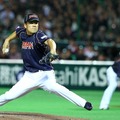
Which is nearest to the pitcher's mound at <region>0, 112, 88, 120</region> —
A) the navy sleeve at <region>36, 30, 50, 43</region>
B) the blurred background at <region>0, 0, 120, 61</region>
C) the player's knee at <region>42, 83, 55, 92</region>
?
the player's knee at <region>42, 83, 55, 92</region>

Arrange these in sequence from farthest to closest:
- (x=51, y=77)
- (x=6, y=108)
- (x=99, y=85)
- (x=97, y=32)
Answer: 1. (x=97, y=32)
2. (x=99, y=85)
3. (x=6, y=108)
4. (x=51, y=77)

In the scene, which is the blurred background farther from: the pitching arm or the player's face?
the pitching arm

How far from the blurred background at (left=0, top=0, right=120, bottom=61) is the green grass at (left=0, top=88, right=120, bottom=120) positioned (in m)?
2.58

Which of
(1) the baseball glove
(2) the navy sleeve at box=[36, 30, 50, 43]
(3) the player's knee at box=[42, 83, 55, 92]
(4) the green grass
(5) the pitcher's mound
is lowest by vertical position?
(4) the green grass

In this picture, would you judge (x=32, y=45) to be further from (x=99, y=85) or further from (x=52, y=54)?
(x=99, y=85)

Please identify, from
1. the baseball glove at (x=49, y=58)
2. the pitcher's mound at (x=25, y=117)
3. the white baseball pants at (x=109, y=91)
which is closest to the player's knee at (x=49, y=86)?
the baseball glove at (x=49, y=58)

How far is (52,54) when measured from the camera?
28.2ft

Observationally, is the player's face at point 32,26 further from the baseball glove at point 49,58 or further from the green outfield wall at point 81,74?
the green outfield wall at point 81,74

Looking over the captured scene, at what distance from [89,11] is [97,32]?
4.07 feet

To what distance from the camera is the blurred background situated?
18797 mm

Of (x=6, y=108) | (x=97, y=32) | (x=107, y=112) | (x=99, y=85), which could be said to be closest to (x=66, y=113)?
(x=107, y=112)

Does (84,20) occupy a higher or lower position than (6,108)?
higher

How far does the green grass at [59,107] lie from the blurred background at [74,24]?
258 centimetres

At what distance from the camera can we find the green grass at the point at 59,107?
412 inches
